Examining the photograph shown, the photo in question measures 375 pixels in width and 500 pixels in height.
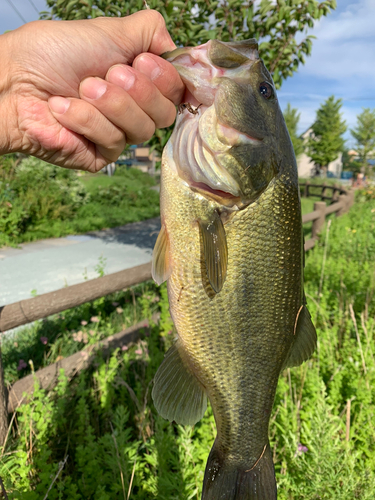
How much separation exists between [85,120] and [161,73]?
0.34 m

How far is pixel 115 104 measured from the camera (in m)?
1.35

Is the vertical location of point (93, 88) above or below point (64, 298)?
above

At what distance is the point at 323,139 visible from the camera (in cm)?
3897

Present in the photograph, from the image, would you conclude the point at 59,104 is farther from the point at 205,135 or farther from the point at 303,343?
the point at 303,343

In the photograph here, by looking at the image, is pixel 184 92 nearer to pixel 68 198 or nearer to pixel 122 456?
pixel 122 456

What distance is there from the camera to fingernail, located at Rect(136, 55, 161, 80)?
1.31 m

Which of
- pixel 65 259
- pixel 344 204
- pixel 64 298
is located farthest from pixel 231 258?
pixel 344 204

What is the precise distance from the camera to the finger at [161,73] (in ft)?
4.25

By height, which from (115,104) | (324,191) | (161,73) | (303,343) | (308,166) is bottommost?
(324,191)

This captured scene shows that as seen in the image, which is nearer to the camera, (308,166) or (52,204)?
(52,204)

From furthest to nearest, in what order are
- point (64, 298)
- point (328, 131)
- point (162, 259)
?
point (328, 131) → point (64, 298) → point (162, 259)

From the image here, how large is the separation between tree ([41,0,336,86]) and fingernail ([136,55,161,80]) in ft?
5.96

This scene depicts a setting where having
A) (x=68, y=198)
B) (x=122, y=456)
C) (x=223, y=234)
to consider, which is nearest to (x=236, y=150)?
(x=223, y=234)

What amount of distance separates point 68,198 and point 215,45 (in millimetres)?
11449
